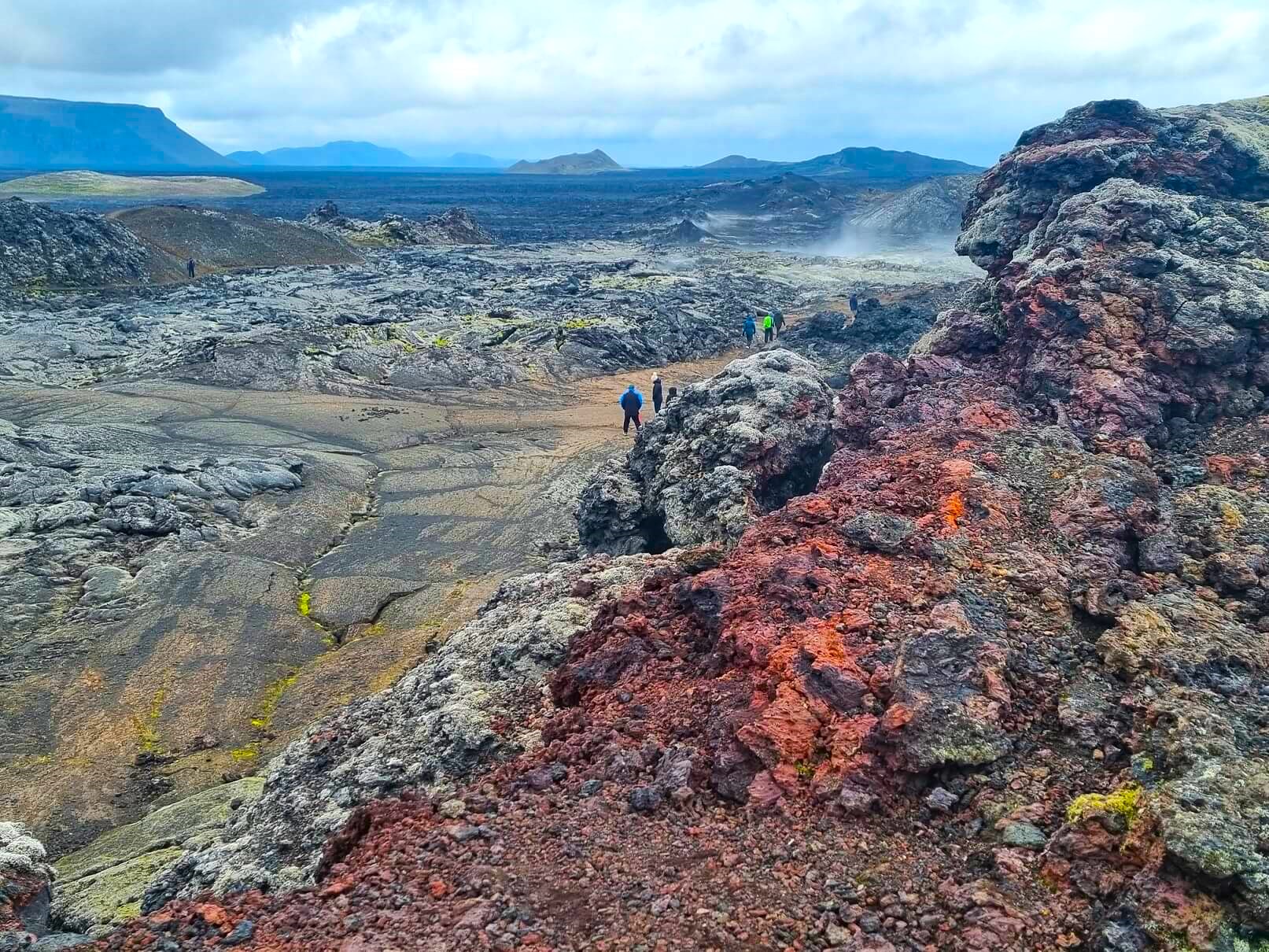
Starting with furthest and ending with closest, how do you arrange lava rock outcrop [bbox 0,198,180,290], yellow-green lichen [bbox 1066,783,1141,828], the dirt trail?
lava rock outcrop [bbox 0,198,180,290] < the dirt trail < yellow-green lichen [bbox 1066,783,1141,828]

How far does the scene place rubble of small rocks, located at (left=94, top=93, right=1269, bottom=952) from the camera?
4.72 meters

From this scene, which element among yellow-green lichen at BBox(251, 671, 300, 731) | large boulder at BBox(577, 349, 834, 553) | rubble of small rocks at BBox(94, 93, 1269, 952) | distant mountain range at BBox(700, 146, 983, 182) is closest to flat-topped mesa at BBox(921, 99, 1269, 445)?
rubble of small rocks at BBox(94, 93, 1269, 952)

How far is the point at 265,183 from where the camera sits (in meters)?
150

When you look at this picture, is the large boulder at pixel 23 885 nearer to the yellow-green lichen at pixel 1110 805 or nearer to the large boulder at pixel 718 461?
the yellow-green lichen at pixel 1110 805

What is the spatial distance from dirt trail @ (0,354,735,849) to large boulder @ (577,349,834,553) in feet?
7.61

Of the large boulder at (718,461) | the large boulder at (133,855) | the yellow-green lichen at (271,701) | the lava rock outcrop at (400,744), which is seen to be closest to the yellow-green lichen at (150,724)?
the yellow-green lichen at (271,701)

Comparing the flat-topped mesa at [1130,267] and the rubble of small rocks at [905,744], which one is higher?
the flat-topped mesa at [1130,267]

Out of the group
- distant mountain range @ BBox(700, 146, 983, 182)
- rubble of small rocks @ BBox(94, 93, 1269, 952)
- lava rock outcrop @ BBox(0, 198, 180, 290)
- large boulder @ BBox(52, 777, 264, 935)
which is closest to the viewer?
rubble of small rocks @ BBox(94, 93, 1269, 952)

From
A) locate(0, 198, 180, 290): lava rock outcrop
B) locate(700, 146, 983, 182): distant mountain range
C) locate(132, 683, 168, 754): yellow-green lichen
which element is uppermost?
locate(700, 146, 983, 182): distant mountain range

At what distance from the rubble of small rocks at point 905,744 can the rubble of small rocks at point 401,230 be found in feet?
182

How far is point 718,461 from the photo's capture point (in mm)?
12773

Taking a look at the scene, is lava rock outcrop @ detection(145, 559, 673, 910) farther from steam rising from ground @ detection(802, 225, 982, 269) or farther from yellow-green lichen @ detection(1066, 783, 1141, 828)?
steam rising from ground @ detection(802, 225, 982, 269)

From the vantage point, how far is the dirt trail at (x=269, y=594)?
10.1 metres

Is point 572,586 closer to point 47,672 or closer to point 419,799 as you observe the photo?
point 419,799
